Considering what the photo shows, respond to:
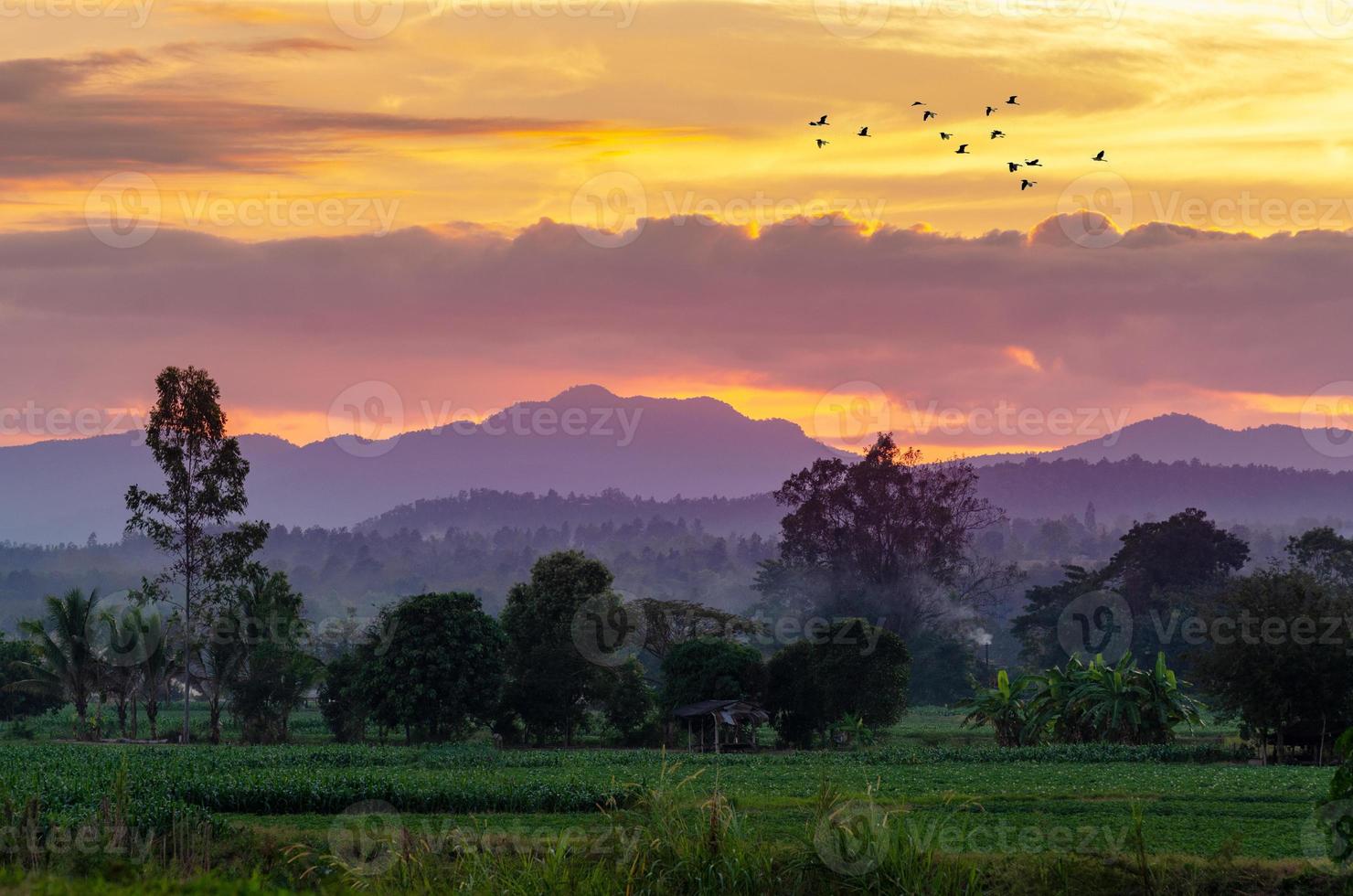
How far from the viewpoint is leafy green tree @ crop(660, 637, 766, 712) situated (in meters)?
49.5

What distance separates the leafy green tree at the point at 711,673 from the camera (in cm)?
4947

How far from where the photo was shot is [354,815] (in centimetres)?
2791

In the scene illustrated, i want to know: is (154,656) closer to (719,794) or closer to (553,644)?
(553,644)

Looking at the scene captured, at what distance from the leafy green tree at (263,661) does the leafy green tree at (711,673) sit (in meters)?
12.7

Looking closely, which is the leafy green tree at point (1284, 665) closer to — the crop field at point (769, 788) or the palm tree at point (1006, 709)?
the crop field at point (769, 788)

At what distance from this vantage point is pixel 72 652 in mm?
51094

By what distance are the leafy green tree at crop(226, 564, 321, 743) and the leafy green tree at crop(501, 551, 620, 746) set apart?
24.2 ft

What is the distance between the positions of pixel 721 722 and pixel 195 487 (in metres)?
20.3

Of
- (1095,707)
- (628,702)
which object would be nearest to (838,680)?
(628,702)

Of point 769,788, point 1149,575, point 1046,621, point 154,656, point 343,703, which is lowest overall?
point 769,788

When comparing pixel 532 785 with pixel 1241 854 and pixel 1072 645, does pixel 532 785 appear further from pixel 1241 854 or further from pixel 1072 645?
pixel 1072 645

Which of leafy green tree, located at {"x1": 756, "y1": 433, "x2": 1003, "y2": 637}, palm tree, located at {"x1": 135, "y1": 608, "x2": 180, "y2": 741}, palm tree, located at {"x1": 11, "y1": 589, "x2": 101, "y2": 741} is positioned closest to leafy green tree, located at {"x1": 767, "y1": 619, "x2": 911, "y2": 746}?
palm tree, located at {"x1": 135, "y1": 608, "x2": 180, "y2": 741}

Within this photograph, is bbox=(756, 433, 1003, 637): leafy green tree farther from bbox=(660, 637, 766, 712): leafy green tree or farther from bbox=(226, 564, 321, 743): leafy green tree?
bbox=(226, 564, 321, 743): leafy green tree

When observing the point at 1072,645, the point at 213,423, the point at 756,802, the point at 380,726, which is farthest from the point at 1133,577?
the point at 756,802
